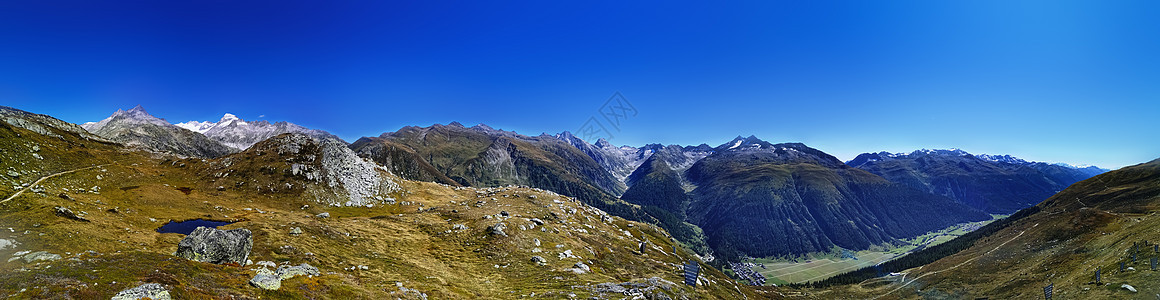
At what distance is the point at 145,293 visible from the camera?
17.8 m

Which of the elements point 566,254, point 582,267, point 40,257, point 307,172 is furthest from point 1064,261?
point 307,172

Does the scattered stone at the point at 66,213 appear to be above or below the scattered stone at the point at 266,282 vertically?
above

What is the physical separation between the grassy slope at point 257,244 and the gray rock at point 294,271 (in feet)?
2.32

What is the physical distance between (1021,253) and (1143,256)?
3620 inches

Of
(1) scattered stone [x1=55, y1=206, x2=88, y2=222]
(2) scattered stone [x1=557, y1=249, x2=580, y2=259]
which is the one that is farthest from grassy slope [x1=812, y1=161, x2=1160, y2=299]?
(1) scattered stone [x1=55, y1=206, x2=88, y2=222]

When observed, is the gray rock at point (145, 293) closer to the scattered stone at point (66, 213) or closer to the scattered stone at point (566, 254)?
the scattered stone at point (66, 213)

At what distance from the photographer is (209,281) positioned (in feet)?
73.6

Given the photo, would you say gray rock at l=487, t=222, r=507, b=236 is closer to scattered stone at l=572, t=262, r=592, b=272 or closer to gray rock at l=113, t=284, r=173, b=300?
scattered stone at l=572, t=262, r=592, b=272

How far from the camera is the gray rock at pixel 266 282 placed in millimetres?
23562

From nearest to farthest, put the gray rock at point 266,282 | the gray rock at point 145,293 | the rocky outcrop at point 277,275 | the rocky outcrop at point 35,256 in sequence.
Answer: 1. the gray rock at point 145,293
2. the rocky outcrop at point 35,256
3. the gray rock at point 266,282
4. the rocky outcrop at point 277,275

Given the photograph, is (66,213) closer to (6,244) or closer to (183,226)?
(183,226)

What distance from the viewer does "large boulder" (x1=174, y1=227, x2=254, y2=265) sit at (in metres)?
27.4

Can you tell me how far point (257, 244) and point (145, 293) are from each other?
19364mm

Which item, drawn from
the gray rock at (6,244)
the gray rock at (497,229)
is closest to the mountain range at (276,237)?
the gray rock at (6,244)
